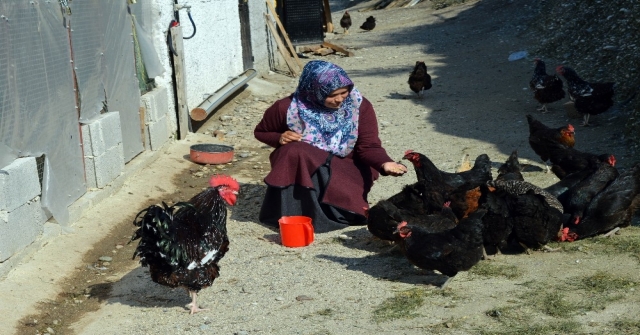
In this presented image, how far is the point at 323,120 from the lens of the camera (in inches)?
285

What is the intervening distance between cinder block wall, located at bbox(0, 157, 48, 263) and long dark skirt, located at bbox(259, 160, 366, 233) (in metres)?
2.07

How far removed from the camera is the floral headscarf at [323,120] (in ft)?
23.7

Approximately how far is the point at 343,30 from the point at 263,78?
10.4 metres

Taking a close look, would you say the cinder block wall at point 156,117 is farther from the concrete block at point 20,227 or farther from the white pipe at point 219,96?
the concrete block at point 20,227

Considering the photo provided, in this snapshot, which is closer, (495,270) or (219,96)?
(495,270)

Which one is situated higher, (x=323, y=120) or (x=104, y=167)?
(x=323, y=120)

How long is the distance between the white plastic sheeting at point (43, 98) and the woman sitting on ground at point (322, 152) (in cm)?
178

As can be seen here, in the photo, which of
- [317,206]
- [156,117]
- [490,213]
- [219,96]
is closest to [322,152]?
[317,206]

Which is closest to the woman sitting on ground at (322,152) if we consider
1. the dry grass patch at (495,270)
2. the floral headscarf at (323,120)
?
the floral headscarf at (323,120)

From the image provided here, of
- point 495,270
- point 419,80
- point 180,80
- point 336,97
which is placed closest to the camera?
point 495,270

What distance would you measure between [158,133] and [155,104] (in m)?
0.37

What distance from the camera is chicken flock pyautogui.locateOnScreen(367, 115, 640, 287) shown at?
18.2 ft

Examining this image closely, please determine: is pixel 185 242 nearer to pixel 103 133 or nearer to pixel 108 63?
pixel 103 133

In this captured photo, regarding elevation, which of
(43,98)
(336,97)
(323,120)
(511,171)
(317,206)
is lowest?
(317,206)
